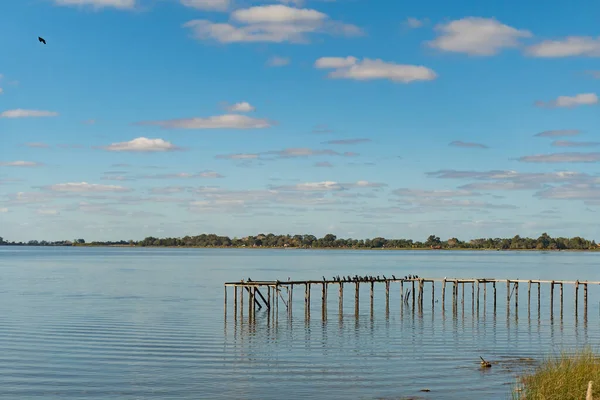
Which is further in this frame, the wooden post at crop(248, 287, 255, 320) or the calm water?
the wooden post at crop(248, 287, 255, 320)

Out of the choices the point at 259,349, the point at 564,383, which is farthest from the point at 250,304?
the point at 564,383

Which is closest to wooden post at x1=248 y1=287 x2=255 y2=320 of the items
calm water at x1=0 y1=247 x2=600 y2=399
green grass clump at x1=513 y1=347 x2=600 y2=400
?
calm water at x1=0 y1=247 x2=600 y2=399

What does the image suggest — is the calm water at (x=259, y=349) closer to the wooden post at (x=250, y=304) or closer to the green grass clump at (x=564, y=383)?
the wooden post at (x=250, y=304)

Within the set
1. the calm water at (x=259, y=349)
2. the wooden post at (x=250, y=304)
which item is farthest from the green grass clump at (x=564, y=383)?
the wooden post at (x=250, y=304)

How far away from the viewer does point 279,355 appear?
33719mm

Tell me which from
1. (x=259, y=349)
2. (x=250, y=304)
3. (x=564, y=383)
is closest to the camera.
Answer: (x=564, y=383)

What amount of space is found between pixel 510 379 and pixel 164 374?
42.9 feet

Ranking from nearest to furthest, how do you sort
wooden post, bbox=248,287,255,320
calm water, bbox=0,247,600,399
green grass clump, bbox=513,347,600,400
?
green grass clump, bbox=513,347,600,400
calm water, bbox=0,247,600,399
wooden post, bbox=248,287,255,320

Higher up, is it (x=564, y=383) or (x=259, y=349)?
(x=564, y=383)

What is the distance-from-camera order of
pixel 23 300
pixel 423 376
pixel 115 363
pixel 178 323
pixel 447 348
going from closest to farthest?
pixel 423 376, pixel 115 363, pixel 447 348, pixel 178 323, pixel 23 300

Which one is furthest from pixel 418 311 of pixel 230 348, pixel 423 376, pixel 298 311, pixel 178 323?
pixel 423 376

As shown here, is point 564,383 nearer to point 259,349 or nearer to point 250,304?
point 259,349

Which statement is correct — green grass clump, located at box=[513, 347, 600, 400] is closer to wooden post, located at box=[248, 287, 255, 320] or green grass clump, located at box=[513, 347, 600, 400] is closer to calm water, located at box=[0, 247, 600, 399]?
calm water, located at box=[0, 247, 600, 399]

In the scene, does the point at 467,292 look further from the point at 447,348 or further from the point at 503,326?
the point at 447,348
